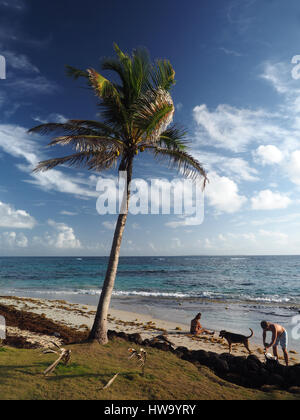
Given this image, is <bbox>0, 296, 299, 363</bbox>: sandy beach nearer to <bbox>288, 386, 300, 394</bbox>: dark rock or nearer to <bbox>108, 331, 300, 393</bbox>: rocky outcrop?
<bbox>108, 331, 300, 393</bbox>: rocky outcrop

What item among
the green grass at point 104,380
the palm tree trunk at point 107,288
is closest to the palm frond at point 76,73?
the palm tree trunk at point 107,288

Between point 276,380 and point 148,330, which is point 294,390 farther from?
point 148,330

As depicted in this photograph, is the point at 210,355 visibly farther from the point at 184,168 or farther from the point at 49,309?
the point at 49,309

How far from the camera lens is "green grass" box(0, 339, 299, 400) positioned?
473 centimetres

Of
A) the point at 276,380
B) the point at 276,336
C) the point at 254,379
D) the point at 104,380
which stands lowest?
the point at 254,379

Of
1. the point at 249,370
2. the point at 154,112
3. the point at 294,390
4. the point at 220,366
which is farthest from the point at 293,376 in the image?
the point at 154,112

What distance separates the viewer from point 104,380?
5383 mm

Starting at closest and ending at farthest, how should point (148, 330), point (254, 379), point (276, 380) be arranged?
1. point (276, 380)
2. point (254, 379)
3. point (148, 330)

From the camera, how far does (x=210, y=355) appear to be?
311 inches

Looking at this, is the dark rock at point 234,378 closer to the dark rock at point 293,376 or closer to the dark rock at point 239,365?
the dark rock at point 239,365

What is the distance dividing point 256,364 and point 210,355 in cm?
138

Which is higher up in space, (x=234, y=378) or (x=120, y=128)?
(x=120, y=128)

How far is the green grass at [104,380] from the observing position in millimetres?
4727
